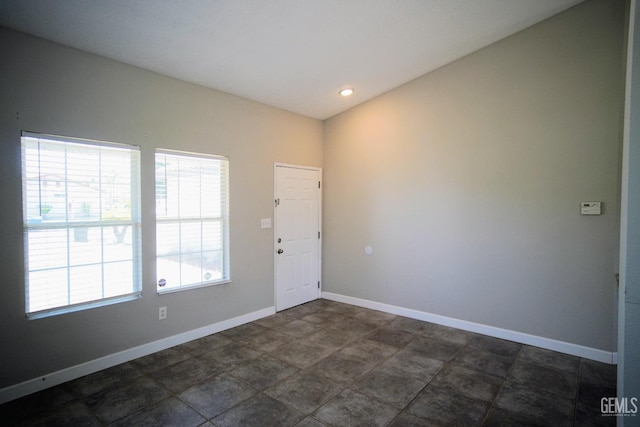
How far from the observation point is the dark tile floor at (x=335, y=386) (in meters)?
2.26

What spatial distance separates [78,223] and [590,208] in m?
4.73

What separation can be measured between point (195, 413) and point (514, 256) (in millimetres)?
3421

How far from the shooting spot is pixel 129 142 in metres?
3.02

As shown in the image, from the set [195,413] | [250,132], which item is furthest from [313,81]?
[195,413]

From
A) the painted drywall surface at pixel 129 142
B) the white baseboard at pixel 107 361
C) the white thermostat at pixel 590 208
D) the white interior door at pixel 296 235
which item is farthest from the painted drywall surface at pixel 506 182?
the white baseboard at pixel 107 361

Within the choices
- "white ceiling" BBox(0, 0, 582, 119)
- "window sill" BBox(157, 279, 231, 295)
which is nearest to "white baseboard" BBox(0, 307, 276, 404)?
"window sill" BBox(157, 279, 231, 295)

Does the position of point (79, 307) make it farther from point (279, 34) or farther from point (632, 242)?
point (632, 242)

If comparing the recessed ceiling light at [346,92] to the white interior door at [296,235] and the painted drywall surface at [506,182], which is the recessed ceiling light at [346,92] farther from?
the white interior door at [296,235]

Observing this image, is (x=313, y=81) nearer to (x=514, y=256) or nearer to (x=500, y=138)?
(x=500, y=138)

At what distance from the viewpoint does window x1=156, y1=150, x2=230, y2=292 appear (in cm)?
329

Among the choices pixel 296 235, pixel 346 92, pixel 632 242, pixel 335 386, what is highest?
pixel 346 92

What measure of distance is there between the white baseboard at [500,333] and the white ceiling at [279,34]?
3.07 meters

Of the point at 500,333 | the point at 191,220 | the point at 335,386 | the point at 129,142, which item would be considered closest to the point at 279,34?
the point at 129,142

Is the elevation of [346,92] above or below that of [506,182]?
above
